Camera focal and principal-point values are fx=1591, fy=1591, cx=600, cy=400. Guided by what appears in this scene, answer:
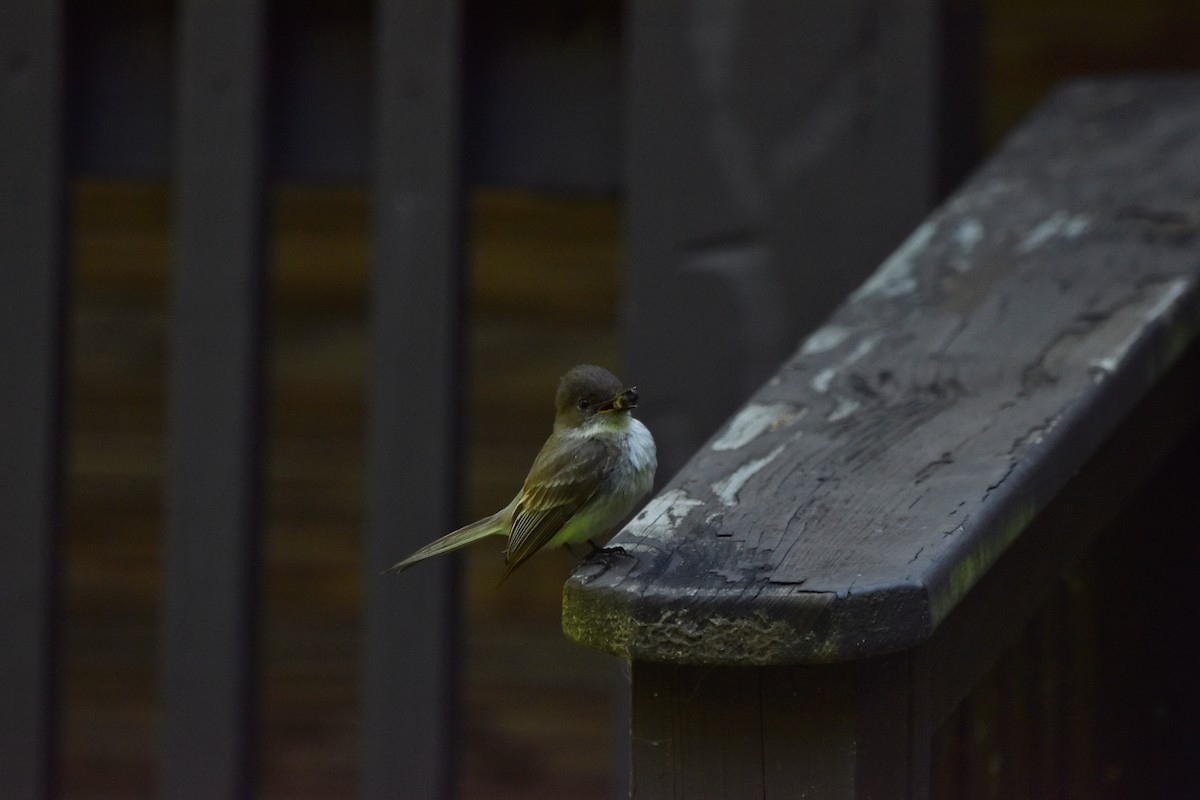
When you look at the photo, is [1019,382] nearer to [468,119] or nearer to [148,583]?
[468,119]

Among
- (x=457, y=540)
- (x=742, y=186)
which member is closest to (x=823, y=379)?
(x=457, y=540)

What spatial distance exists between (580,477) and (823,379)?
0.34 meters

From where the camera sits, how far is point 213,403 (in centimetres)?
242

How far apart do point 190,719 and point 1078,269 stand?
1442 millimetres

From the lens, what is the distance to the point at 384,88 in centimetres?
241

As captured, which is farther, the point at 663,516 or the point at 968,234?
the point at 968,234

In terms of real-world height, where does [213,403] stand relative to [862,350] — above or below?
below

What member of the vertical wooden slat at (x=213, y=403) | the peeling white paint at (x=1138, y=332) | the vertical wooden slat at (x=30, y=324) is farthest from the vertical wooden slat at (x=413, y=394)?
the peeling white paint at (x=1138, y=332)

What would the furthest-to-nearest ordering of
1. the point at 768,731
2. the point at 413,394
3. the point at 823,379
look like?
the point at 413,394
the point at 823,379
the point at 768,731

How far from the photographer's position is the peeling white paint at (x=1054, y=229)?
2146 mm

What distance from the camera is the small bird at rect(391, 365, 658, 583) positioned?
6.55ft

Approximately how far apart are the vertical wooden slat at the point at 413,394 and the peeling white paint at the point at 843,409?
0.77 m

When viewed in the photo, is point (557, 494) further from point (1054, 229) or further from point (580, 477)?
point (1054, 229)

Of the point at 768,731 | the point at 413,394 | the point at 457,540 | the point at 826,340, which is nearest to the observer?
the point at 768,731
